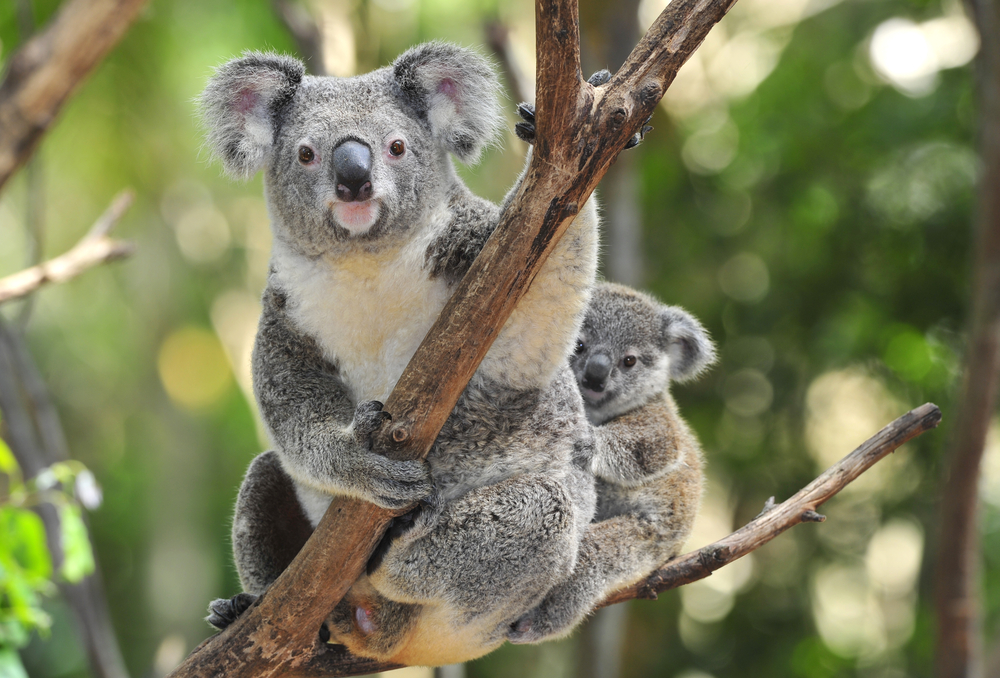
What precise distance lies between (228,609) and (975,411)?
138 inches

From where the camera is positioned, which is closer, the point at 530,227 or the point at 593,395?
the point at 530,227

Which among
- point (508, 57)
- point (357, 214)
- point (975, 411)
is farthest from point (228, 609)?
point (975, 411)

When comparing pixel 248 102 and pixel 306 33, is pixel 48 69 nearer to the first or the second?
pixel 248 102

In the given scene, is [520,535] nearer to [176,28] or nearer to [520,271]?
[520,271]

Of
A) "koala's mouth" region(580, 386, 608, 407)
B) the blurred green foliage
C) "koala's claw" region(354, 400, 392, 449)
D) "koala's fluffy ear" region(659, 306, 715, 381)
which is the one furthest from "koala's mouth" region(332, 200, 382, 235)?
"koala's fluffy ear" region(659, 306, 715, 381)

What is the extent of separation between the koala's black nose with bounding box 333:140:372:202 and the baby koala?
3.66 ft

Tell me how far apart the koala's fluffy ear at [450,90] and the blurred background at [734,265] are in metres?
0.72

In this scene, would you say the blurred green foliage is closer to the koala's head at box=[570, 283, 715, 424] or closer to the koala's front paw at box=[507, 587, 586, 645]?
the koala's front paw at box=[507, 587, 586, 645]

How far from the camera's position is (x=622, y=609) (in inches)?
207

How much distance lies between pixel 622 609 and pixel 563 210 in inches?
155

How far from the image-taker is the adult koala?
2.15 meters

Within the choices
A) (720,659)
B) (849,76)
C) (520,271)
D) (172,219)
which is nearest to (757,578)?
(720,659)

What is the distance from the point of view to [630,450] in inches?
116

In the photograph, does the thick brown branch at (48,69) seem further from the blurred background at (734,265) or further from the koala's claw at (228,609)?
the koala's claw at (228,609)
